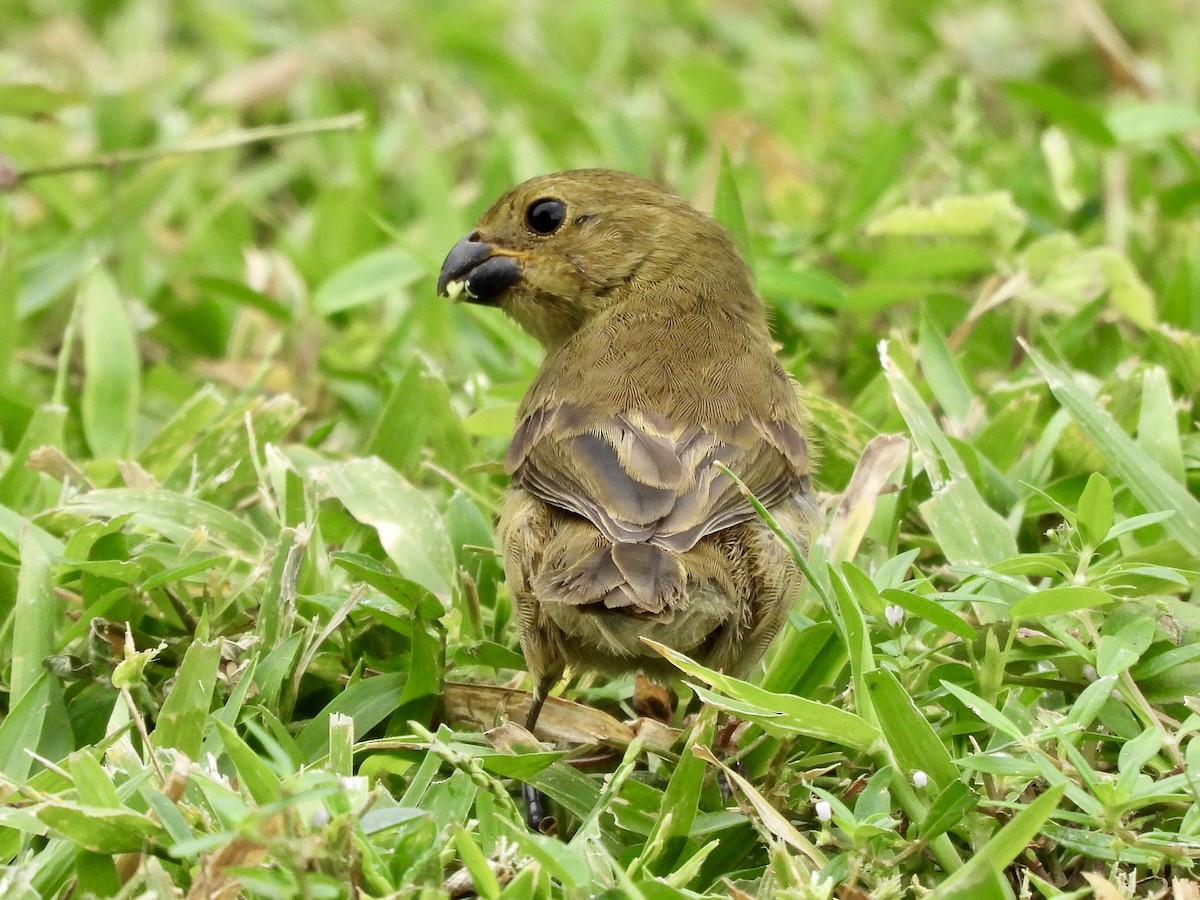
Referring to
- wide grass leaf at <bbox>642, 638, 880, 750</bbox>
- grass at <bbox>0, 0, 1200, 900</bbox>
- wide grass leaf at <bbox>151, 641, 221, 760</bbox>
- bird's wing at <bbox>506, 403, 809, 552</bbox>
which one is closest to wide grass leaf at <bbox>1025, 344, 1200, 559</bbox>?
grass at <bbox>0, 0, 1200, 900</bbox>

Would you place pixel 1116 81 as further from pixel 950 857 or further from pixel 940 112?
pixel 950 857

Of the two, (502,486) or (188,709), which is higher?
(188,709)

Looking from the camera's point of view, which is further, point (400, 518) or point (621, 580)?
point (400, 518)

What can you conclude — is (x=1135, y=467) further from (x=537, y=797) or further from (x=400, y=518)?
(x=400, y=518)

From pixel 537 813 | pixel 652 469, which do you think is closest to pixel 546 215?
pixel 652 469

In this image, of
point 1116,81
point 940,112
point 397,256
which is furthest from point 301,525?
point 1116,81

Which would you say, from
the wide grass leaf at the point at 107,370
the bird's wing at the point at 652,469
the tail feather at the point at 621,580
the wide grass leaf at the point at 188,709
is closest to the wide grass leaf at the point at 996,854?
the tail feather at the point at 621,580
